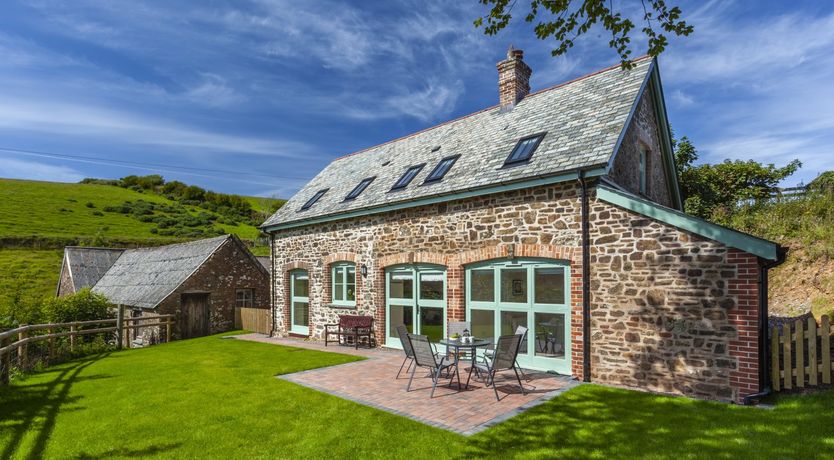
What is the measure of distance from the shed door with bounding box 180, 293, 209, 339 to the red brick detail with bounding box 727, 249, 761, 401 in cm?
1932

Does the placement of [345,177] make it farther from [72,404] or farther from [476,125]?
[72,404]

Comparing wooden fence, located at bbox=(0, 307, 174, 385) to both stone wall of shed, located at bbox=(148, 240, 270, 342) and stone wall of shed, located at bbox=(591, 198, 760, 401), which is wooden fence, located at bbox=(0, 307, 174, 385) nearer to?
stone wall of shed, located at bbox=(148, 240, 270, 342)

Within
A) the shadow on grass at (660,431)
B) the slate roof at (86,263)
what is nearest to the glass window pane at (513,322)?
the shadow on grass at (660,431)

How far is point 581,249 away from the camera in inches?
333

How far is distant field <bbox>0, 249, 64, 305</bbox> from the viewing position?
1164 inches

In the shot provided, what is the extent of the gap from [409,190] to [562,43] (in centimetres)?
666

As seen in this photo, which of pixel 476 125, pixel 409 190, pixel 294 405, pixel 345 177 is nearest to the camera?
pixel 294 405

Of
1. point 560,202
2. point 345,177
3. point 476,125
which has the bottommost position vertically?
point 560,202

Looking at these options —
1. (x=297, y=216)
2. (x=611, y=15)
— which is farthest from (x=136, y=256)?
(x=611, y=15)

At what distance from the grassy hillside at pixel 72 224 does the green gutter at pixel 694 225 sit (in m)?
30.7

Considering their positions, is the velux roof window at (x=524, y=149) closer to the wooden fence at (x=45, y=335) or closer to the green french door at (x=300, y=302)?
the green french door at (x=300, y=302)

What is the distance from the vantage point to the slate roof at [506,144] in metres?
9.23

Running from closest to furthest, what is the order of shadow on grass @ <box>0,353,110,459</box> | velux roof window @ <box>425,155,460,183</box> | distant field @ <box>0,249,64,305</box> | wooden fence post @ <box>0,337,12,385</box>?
shadow on grass @ <box>0,353,110,459</box>, wooden fence post @ <box>0,337,12,385</box>, velux roof window @ <box>425,155,460,183</box>, distant field @ <box>0,249,64,305</box>

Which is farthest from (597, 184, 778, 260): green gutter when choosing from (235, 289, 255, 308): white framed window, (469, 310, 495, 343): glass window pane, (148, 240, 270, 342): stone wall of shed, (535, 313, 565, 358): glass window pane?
(235, 289, 255, 308): white framed window
